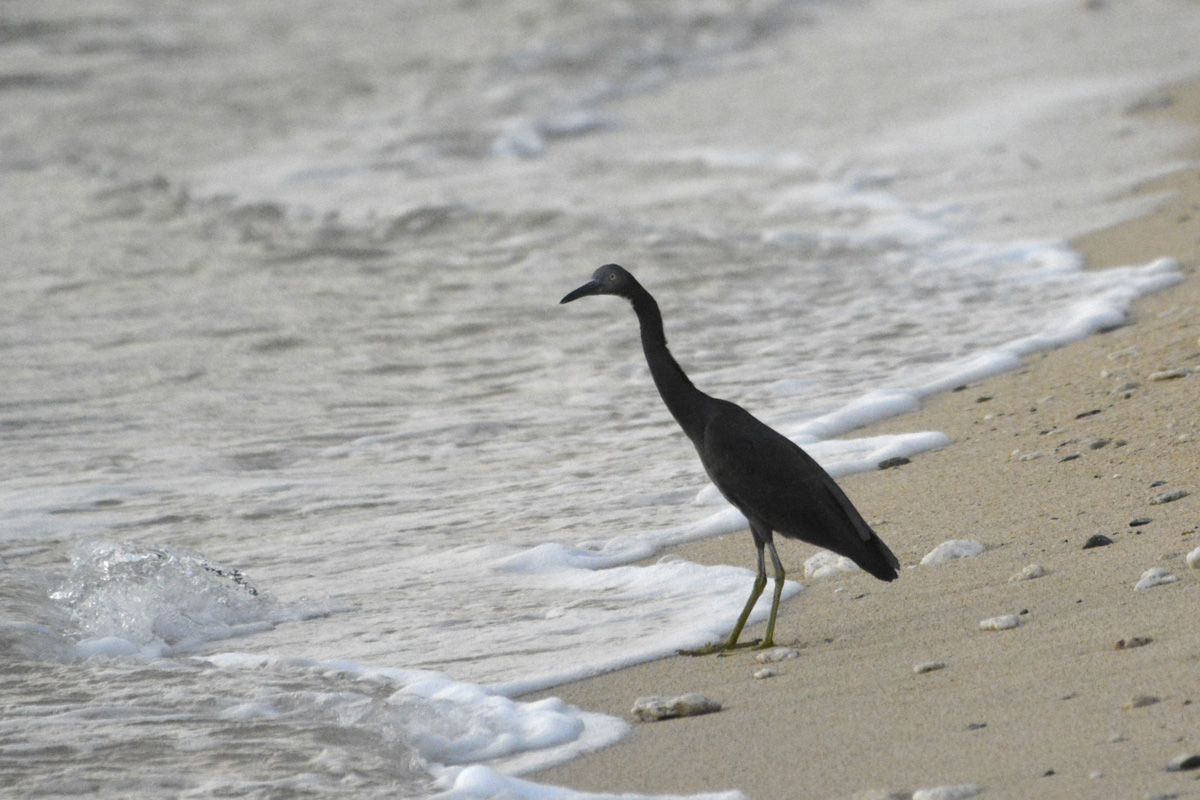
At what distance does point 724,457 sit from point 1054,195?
7086mm

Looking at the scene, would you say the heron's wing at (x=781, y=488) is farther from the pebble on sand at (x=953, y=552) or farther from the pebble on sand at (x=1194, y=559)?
the pebble on sand at (x=1194, y=559)

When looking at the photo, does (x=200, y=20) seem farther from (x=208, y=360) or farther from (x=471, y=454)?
(x=471, y=454)

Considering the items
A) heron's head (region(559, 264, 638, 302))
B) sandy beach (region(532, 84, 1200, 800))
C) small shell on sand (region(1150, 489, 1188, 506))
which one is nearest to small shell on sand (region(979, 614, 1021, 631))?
sandy beach (region(532, 84, 1200, 800))

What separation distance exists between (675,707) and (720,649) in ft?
→ 1.56

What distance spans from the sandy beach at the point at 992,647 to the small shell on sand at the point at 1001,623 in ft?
0.06

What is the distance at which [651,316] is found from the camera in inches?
185

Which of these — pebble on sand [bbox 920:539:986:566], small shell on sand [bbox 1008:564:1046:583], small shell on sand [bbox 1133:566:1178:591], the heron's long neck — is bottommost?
pebble on sand [bbox 920:539:986:566]

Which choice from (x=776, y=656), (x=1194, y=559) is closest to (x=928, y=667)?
(x=776, y=656)

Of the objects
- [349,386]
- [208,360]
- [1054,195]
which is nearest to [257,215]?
[208,360]

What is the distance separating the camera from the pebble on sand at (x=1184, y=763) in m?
2.87

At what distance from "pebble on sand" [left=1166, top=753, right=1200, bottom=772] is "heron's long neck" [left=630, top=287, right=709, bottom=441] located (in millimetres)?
1845

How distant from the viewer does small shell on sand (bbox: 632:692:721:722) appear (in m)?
3.66

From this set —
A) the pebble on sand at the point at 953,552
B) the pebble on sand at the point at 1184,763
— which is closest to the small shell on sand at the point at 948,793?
the pebble on sand at the point at 1184,763

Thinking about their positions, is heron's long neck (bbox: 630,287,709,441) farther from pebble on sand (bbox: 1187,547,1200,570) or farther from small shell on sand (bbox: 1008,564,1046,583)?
pebble on sand (bbox: 1187,547,1200,570)
